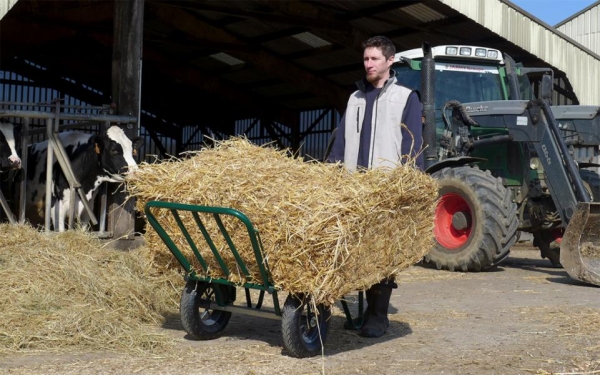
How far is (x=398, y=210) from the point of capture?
16.3 ft

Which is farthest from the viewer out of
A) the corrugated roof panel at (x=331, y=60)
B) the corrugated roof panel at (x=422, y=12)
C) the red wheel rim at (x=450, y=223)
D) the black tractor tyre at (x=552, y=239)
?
the corrugated roof panel at (x=331, y=60)

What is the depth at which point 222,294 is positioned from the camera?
214 inches

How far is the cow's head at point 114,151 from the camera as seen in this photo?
9.30 meters

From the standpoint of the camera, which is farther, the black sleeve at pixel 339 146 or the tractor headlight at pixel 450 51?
the tractor headlight at pixel 450 51

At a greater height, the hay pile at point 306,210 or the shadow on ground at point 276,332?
the hay pile at point 306,210

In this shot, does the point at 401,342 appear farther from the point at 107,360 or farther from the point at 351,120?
the point at 107,360

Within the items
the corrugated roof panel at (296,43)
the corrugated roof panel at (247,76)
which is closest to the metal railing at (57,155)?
the corrugated roof panel at (296,43)

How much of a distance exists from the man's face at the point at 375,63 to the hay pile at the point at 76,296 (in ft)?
6.85

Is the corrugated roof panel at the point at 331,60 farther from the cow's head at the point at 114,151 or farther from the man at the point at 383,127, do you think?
the man at the point at 383,127

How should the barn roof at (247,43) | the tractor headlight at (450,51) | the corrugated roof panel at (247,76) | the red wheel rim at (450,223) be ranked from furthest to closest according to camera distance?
1. the corrugated roof panel at (247,76)
2. the barn roof at (247,43)
3. the tractor headlight at (450,51)
4. the red wheel rim at (450,223)

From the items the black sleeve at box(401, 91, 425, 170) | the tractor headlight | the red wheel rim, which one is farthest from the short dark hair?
the tractor headlight

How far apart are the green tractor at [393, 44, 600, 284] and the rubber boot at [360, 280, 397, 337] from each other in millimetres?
3475

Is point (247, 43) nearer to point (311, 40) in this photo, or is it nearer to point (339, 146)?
point (311, 40)

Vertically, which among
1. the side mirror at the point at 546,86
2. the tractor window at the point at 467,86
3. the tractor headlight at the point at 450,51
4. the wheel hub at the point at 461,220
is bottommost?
the wheel hub at the point at 461,220
